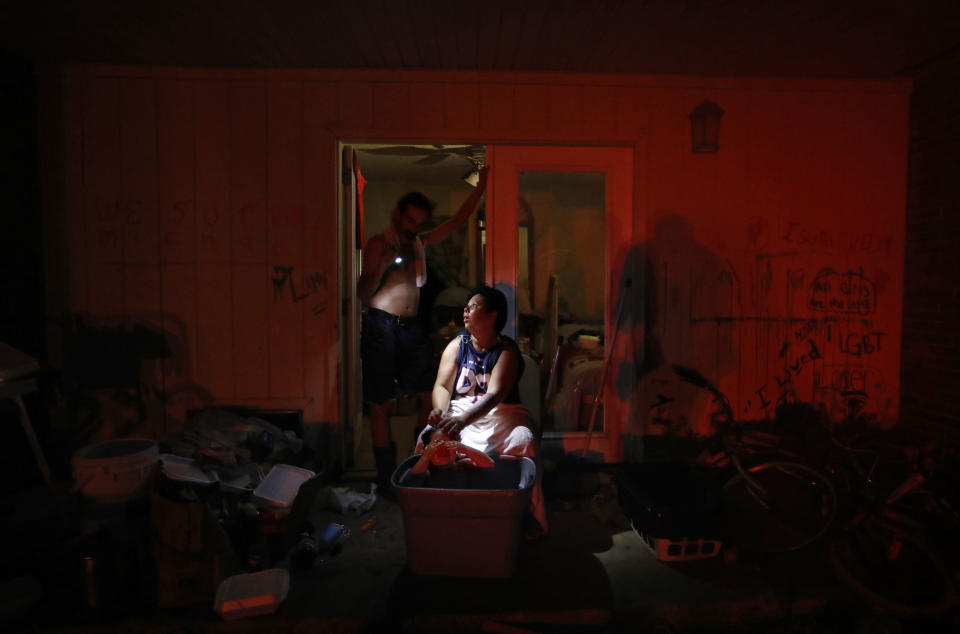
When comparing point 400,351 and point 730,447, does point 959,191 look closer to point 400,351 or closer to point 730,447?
point 730,447

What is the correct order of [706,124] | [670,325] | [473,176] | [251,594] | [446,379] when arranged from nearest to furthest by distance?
[251,594] < [446,379] < [706,124] < [670,325] < [473,176]

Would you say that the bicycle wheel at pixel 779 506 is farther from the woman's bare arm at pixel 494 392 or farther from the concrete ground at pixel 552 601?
the woman's bare arm at pixel 494 392

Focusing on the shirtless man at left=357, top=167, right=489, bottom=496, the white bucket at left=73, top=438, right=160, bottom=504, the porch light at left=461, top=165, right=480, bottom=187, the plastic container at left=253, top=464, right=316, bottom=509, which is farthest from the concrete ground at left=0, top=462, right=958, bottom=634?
the porch light at left=461, top=165, right=480, bottom=187

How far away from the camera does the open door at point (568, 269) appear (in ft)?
13.8

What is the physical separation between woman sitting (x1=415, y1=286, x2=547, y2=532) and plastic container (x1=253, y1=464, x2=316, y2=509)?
0.77 m

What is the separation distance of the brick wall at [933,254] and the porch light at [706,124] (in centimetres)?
161

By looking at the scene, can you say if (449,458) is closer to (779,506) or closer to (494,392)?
(494,392)

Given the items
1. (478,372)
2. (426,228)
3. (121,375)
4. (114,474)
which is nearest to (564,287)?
(478,372)

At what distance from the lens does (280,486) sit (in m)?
3.04

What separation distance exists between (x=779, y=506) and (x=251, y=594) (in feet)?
9.34

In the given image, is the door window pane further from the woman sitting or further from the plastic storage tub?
the plastic storage tub

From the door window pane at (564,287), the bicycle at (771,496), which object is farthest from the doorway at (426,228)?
the bicycle at (771,496)

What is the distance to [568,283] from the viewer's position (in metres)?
4.34

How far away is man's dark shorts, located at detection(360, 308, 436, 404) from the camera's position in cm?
387
